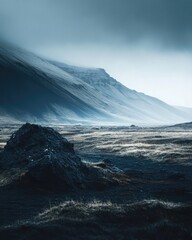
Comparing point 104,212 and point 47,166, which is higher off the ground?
point 47,166

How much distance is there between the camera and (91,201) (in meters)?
27.8

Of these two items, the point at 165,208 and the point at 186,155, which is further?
the point at 186,155

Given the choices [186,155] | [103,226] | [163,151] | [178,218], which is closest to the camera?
[103,226]

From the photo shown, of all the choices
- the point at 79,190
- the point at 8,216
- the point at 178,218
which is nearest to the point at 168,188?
the point at 79,190

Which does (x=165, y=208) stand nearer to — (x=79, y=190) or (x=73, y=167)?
(x=79, y=190)

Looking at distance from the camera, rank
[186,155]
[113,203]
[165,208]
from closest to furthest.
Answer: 1. [165,208]
2. [113,203]
3. [186,155]

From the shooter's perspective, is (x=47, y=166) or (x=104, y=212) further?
(x=47, y=166)

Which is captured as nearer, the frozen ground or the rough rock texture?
the frozen ground

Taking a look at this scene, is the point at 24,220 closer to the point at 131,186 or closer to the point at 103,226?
the point at 103,226

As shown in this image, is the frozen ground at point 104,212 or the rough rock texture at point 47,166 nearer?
the frozen ground at point 104,212

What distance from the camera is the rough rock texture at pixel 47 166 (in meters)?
34.2

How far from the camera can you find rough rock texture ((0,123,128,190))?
3416 centimetres

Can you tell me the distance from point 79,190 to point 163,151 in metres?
33.5

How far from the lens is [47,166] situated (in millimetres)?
34188
